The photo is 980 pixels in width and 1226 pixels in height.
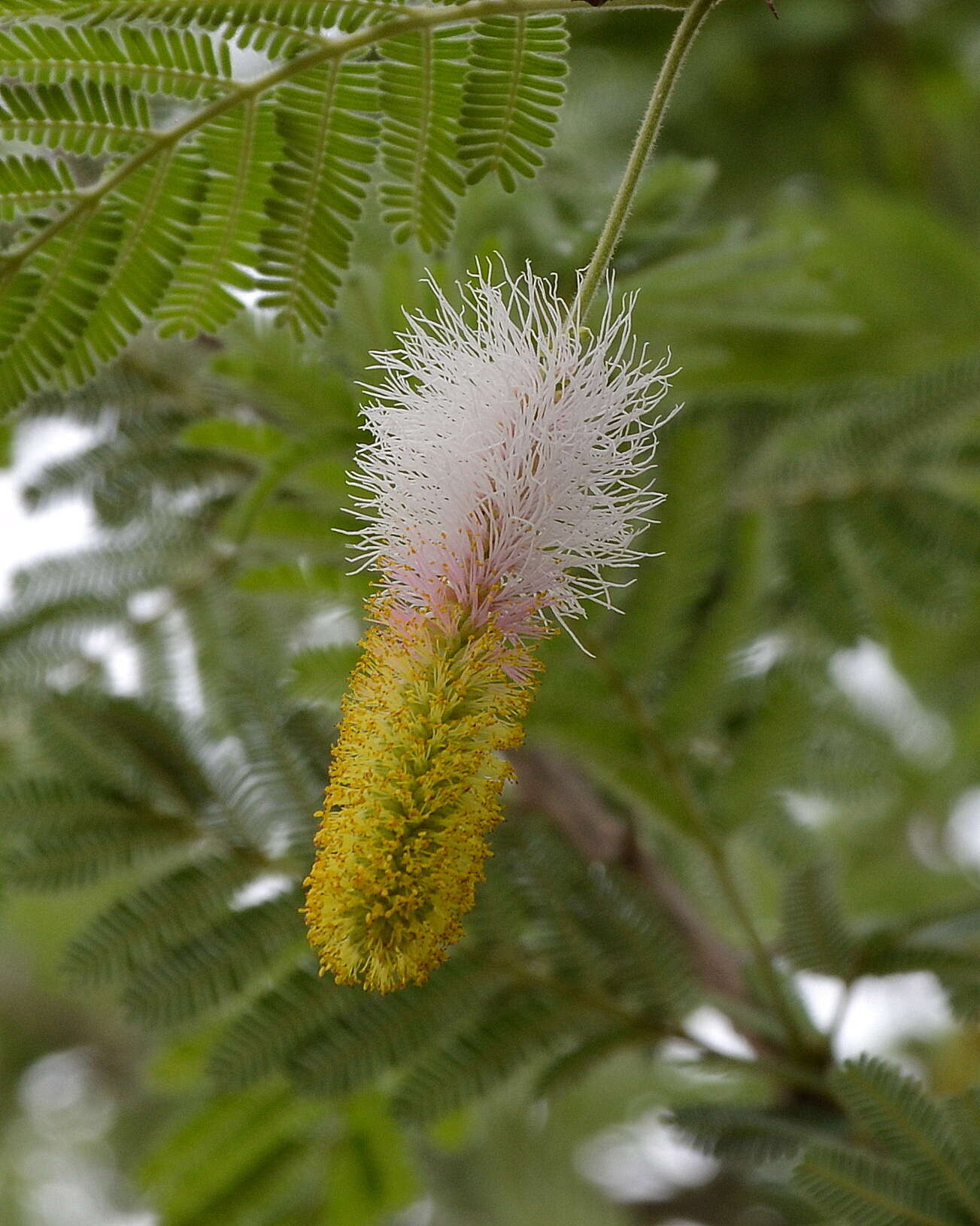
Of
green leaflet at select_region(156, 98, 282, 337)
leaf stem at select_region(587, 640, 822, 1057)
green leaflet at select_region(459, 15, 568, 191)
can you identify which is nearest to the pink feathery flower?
green leaflet at select_region(459, 15, 568, 191)

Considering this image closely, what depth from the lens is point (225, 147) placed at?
137cm

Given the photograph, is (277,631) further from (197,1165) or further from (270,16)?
(270,16)

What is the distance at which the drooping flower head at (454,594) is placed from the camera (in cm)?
107

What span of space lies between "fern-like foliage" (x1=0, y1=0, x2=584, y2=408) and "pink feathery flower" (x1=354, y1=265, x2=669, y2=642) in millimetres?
224

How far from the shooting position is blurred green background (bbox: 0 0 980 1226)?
1935 mm

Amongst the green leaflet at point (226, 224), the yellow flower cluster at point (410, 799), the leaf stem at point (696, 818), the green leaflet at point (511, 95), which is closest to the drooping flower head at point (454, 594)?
the yellow flower cluster at point (410, 799)

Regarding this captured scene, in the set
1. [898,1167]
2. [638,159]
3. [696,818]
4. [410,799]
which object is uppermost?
[638,159]

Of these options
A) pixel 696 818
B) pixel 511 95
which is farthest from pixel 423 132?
pixel 696 818

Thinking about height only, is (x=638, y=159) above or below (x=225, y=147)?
below

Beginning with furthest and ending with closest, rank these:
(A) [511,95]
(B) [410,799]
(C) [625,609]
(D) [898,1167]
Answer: (C) [625,609] < (D) [898,1167] < (A) [511,95] < (B) [410,799]

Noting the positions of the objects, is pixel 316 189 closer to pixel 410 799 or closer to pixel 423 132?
pixel 423 132

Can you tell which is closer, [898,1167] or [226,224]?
[226,224]

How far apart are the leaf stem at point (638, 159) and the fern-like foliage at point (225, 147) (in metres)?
0.19

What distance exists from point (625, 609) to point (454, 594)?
961 mm
